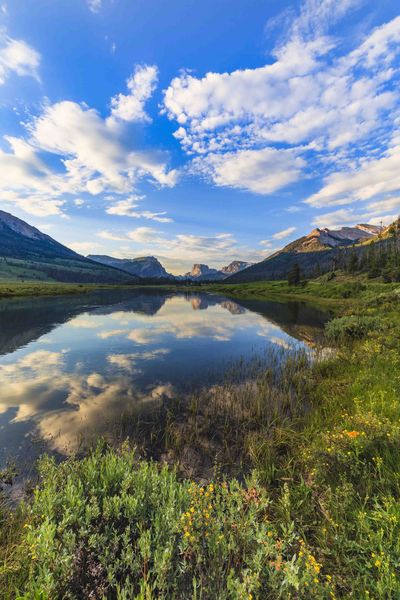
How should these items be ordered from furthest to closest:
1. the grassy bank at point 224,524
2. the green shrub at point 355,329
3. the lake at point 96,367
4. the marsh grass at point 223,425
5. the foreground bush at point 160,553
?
1. the green shrub at point 355,329
2. the lake at point 96,367
3. the marsh grass at point 223,425
4. the grassy bank at point 224,524
5. the foreground bush at point 160,553

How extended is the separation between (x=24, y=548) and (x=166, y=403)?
10.8 m

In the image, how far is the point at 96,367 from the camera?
22.4 meters

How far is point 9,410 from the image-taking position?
14453mm

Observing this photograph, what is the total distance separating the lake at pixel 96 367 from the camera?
41.8 ft

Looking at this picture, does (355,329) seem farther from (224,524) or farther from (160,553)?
(160,553)

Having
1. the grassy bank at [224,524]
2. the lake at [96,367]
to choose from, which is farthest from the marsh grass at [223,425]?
the lake at [96,367]

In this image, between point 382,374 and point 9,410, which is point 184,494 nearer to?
point 382,374

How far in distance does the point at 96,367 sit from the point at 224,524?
19884 mm

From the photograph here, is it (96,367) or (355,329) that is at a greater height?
(355,329)

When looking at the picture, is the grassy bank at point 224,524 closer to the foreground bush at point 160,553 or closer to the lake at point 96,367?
the foreground bush at point 160,553

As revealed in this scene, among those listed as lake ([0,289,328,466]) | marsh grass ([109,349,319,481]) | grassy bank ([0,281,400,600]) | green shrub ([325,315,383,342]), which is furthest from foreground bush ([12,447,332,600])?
green shrub ([325,315,383,342])

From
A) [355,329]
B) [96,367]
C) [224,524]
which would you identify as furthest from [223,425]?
[355,329]

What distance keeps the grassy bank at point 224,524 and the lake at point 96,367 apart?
4.72m

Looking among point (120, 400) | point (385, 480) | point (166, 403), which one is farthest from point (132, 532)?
point (120, 400)
